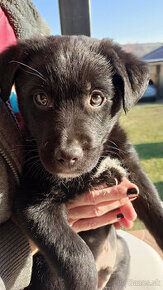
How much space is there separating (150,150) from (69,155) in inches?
116

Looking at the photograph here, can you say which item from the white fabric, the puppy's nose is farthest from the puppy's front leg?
the white fabric

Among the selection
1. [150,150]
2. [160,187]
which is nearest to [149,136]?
[150,150]

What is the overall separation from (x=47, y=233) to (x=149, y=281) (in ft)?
2.28

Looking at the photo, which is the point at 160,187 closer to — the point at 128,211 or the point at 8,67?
the point at 128,211

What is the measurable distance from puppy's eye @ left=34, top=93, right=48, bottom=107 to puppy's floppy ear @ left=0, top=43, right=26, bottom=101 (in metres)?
0.11

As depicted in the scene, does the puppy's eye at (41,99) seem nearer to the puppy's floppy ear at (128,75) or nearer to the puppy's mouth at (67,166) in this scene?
the puppy's mouth at (67,166)

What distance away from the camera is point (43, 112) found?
1.11 m

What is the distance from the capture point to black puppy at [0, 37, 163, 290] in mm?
1006

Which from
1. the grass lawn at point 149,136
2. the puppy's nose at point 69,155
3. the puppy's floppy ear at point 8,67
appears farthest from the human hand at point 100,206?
the grass lawn at point 149,136

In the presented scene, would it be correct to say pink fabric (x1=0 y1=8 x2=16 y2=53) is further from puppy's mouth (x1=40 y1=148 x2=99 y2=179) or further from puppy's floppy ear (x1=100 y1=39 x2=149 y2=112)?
puppy's mouth (x1=40 y1=148 x2=99 y2=179)

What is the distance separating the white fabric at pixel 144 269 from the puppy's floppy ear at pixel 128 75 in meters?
0.87

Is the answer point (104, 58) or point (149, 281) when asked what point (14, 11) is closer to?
point (104, 58)

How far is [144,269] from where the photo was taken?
1.50m

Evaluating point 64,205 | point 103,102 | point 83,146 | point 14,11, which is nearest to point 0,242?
point 64,205
